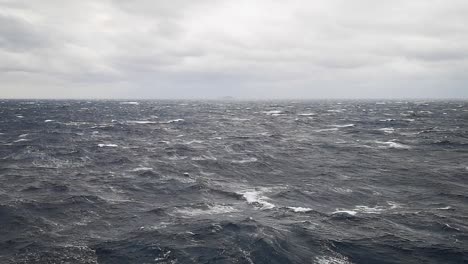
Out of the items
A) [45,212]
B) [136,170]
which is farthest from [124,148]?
[45,212]

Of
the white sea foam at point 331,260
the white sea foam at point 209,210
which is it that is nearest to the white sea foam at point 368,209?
the white sea foam at point 331,260

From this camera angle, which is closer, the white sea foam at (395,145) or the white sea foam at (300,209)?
the white sea foam at (300,209)

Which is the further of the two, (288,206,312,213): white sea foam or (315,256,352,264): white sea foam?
(288,206,312,213): white sea foam

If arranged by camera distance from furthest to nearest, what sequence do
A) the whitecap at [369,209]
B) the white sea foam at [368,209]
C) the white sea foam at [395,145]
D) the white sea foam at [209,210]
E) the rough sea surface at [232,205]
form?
the white sea foam at [395,145], the whitecap at [369,209], the white sea foam at [368,209], the white sea foam at [209,210], the rough sea surface at [232,205]

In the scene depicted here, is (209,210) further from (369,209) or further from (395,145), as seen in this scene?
(395,145)

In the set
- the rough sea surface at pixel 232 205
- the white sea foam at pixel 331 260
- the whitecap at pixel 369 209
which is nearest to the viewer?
the white sea foam at pixel 331 260

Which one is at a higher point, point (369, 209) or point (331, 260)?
point (369, 209)

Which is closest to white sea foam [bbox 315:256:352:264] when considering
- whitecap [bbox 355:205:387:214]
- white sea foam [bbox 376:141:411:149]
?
whitecap [bbox 355:205:387:214]

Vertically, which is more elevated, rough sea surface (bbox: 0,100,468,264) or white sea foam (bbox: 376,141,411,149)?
white sea foam (bbox: 376,141,411,149)

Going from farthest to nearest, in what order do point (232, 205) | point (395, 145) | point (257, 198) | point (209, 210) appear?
point (395, 145), point (257, 198), point (232, 205), point (209, 210)

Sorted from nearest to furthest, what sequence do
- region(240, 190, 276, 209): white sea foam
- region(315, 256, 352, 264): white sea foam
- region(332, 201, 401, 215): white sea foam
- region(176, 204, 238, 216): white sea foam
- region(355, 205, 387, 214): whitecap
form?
region(315, 256, 352, 264): white sea foam
region(176, 204, 238, 216): white sea foam
region(332, 201, 401, 215): white sea foam
region(355, 205, 387, 214): whitecap
region(240, 190, 276, 209): white sea foam

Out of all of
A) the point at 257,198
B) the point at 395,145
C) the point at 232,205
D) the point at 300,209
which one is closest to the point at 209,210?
the point at 232,205

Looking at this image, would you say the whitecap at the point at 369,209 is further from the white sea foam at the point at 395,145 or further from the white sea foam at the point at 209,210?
the white sea foam at the point at 395,145

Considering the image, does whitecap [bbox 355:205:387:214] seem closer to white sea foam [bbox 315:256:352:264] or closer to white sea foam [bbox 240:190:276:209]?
white sea foam [bbox 240:190:276:209]
